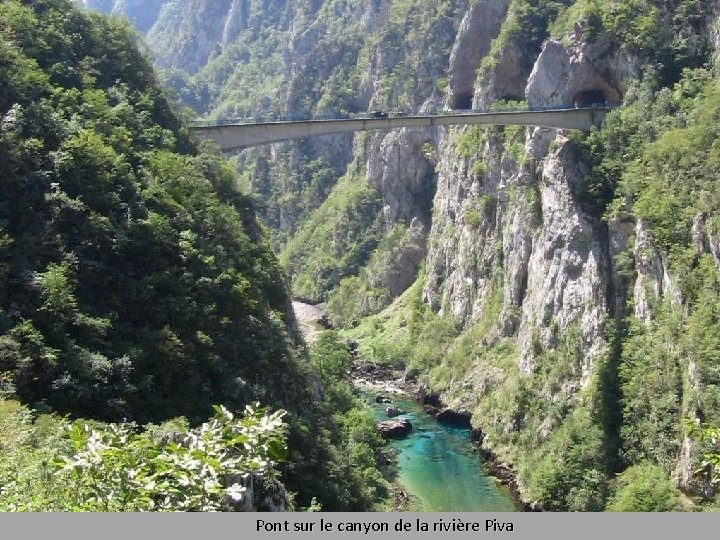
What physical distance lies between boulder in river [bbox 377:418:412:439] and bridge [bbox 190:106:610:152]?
20.2 meters

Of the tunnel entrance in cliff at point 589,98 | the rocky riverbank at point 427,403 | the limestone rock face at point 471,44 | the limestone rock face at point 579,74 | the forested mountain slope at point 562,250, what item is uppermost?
the limestone rock face at point 471,44

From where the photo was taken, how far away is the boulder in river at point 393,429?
47.7 m

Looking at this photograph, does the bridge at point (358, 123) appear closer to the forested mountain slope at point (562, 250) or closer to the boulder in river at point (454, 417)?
the forested mountain slope at point (562, 250)

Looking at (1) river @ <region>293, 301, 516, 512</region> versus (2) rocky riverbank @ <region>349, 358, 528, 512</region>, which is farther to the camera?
(2) rocky riverbank @ <region>349, 358, 528, 512</region>

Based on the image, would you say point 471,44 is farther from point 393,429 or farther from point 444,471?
point 444,471

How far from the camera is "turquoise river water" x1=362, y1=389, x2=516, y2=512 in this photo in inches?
1467

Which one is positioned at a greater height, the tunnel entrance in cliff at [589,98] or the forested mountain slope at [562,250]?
the tunnel entrance in cliff at [589,98]

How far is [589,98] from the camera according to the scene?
51.2m

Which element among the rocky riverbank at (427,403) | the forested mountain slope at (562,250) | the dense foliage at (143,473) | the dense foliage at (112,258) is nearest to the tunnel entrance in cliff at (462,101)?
the forested mountain slope at (562,250)

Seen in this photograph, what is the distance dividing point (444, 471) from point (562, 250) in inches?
619

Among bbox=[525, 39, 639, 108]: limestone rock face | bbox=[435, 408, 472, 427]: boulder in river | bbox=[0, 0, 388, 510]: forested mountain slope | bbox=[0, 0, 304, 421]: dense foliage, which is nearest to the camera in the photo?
bbox=[0, 0, 388, 510]: forested mountain slope

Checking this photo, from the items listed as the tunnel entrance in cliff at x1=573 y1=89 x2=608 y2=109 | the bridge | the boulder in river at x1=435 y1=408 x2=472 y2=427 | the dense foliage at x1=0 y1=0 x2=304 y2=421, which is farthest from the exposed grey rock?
the tunnel entrance in cliff at x1=573 y1=89 x2=608 y2=109

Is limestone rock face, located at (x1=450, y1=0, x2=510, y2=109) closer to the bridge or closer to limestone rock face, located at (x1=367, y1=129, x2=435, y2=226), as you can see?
limestone rock face, located at (x1=367, y1=129, x2=435, y2=226)

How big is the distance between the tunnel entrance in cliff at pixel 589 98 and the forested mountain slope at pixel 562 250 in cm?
21
